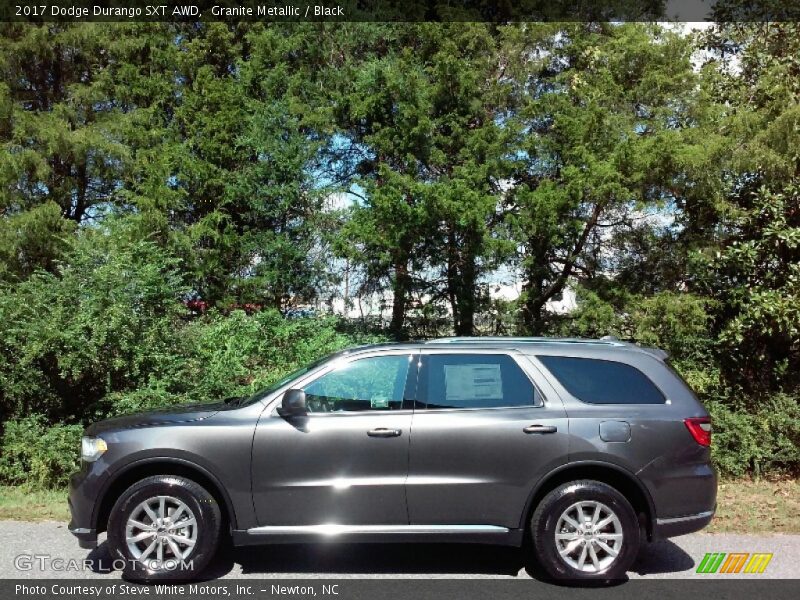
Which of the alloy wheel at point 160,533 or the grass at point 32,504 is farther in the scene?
the grass at point 32,504

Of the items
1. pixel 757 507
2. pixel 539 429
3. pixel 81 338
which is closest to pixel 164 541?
pixel 539 429

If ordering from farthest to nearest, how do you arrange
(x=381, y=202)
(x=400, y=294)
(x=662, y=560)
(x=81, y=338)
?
1. (x=400, y=294)
2. (x=381, y=202)
3. (x=81, y=338)
4. (x=662, y=560)

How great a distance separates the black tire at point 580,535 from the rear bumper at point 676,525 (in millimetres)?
148

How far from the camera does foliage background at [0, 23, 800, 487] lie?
946 cm

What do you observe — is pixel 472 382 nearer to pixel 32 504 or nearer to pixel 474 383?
pixel 474 383

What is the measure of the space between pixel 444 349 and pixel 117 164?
1252 centimetres

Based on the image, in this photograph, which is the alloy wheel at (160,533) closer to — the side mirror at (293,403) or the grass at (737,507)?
the side mirror at (293,403)

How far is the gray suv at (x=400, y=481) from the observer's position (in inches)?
213

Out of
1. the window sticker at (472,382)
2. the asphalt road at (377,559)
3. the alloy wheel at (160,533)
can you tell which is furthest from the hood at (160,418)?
the window sticker at (472,382)

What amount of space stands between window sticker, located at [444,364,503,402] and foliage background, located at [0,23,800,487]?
4696mm

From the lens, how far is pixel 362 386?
5.79 m

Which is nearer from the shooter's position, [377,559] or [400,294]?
[377,559]

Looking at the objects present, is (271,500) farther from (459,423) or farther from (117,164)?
(117,164)

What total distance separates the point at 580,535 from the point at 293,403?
89.0 inches
